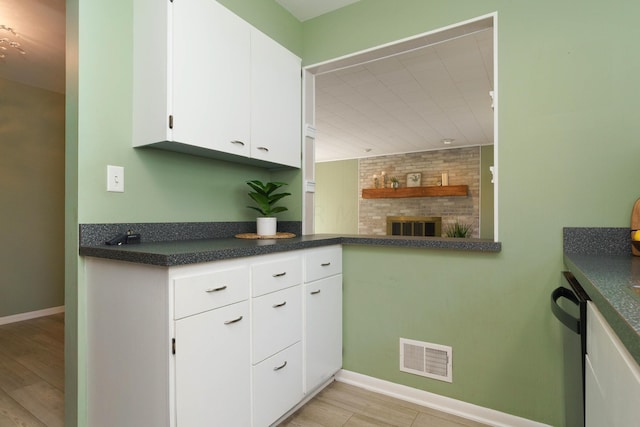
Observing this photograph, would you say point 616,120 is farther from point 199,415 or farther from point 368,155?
point 368,155

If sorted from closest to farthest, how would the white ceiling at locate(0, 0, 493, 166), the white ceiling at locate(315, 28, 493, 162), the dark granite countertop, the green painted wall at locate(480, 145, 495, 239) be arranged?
the dark granite countertop
the white ceiling at locate(0, 0, 493, 166)
the white ceiling at locate(315, 28, 493, 162)
the green painted wall at locate(480, 145, 495, 239)

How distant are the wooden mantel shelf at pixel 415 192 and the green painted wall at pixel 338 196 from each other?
517 mm

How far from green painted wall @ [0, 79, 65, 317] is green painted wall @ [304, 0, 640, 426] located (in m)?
3.75

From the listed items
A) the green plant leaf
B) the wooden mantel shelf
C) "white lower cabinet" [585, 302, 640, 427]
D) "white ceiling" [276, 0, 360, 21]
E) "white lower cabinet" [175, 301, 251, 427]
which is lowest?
"white lower cabinet" [175, 301, 251, 427]

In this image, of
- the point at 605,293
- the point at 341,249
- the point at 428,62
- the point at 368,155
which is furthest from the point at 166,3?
the point at 368,155

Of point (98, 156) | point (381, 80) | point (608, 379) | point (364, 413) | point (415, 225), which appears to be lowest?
point (364, 413)

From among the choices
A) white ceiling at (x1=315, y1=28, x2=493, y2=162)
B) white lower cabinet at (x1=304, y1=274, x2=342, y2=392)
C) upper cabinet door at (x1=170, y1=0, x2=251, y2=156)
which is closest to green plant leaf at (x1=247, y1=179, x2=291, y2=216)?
upper cabinet door at (x1=170, y1=0, x2=251, y2=156)

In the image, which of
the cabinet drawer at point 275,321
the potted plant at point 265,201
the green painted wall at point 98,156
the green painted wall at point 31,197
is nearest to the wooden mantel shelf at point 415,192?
the potted plant at point 265,201

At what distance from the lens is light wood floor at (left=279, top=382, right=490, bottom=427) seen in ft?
5.61

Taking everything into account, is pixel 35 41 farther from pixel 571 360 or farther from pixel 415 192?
pixel 415 192

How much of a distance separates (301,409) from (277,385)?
14.2 inches

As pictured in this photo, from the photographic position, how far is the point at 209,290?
4.14 feet

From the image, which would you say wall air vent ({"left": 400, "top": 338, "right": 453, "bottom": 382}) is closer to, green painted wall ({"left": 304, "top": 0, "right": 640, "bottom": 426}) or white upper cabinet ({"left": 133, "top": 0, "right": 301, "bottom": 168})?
green painted wall ({"left": 304, "top": 0, "right": 640, "bottom": 426})

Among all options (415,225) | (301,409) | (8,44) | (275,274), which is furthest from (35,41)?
(415,225)
